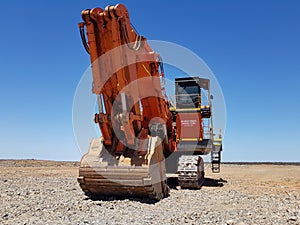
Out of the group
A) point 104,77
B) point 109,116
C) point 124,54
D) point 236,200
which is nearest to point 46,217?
point 109,116

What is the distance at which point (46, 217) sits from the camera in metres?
Answer: 7.50

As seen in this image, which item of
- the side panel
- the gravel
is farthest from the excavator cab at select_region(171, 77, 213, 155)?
the gravel

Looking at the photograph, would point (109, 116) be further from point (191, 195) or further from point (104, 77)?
point (191, 195)

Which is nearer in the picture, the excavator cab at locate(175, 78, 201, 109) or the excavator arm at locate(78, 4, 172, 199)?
the excavator arm at locate(78, 4, 172, 199)

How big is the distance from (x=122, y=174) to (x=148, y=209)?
4.39 ft

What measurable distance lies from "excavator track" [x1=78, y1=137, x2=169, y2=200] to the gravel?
329 mm

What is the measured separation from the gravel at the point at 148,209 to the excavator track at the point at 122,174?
33cm

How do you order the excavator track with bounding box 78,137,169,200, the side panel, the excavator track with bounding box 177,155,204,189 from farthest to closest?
1. the side panel
2. the excavator track with bounding box 177,155,204,189
3. the excavator track with bounding box 78,137,169,200

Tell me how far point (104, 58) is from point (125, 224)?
4.56m

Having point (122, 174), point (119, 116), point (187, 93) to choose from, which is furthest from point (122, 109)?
point (187, 93)

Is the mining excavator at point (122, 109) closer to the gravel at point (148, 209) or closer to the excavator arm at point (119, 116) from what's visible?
the excavator arm at point (119, 116)

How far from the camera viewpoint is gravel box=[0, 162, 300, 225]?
7176 millimetres

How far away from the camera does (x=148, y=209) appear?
8578 mm

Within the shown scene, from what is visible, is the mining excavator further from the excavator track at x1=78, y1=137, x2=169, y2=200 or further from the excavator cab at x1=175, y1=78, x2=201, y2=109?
the excavator cab at x1=175, y1=78, x2=201, y2=109
